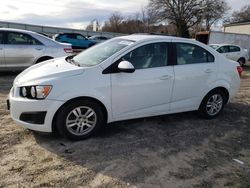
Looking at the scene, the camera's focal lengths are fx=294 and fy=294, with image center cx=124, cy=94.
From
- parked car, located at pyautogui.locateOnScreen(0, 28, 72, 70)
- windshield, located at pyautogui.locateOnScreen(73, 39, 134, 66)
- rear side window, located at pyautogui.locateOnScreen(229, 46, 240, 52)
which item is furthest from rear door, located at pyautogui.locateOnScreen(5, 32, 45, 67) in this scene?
rear side window, located at pyautogui.locateOnScreen(229, 46, 240, 52)

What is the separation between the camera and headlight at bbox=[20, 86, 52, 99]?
13.6 feet

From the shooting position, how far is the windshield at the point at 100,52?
478 centimetres

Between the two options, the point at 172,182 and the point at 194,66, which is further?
the point at 194,66

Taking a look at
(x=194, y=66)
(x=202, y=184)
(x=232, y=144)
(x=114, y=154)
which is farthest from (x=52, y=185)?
(x=194, y=66)

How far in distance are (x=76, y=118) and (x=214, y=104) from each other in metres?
2.94

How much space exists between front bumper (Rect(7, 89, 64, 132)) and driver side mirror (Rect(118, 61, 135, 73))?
3.34 feet

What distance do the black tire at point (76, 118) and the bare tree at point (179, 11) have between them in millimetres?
45477

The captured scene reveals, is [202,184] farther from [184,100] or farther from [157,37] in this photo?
[157,37]

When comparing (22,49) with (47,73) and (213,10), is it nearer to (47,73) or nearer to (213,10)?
(47,73)

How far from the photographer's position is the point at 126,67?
443 centimetres

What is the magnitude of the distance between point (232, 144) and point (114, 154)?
2002mm

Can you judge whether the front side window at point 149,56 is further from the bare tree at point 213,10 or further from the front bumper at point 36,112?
the bare tree at point 213,10

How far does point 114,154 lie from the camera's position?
4113 mm

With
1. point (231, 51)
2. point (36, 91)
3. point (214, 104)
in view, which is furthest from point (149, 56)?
point (231, 51)
